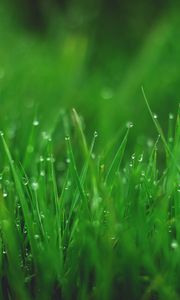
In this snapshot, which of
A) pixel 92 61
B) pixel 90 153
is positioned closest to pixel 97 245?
pixel 90 153

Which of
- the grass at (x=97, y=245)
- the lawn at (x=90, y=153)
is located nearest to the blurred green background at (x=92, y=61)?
the lawn at (x=90, y=153)

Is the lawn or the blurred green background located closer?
the lawn

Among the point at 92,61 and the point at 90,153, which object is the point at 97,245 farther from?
Result: the point at 92,61

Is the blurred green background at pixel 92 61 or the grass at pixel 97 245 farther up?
the blurred green background at pixel 92 61

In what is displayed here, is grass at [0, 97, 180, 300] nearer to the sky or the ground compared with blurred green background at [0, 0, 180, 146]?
nearer to the ground

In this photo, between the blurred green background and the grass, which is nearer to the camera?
the grass

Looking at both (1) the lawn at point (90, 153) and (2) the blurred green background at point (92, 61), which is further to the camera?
(2) the blurred green background at point (92, 61)

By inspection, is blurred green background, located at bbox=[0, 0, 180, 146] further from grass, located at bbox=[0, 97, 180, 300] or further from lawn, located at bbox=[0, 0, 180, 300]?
grass, located at bbox=[0, 97, 180, 300]

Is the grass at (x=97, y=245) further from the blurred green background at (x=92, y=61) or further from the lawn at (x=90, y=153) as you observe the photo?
the blurred green background at (x=92, y=61)

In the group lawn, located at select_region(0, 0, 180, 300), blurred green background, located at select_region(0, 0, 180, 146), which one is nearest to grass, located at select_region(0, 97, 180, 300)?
lawn, located at select_region(0, 0, 180, 300)
